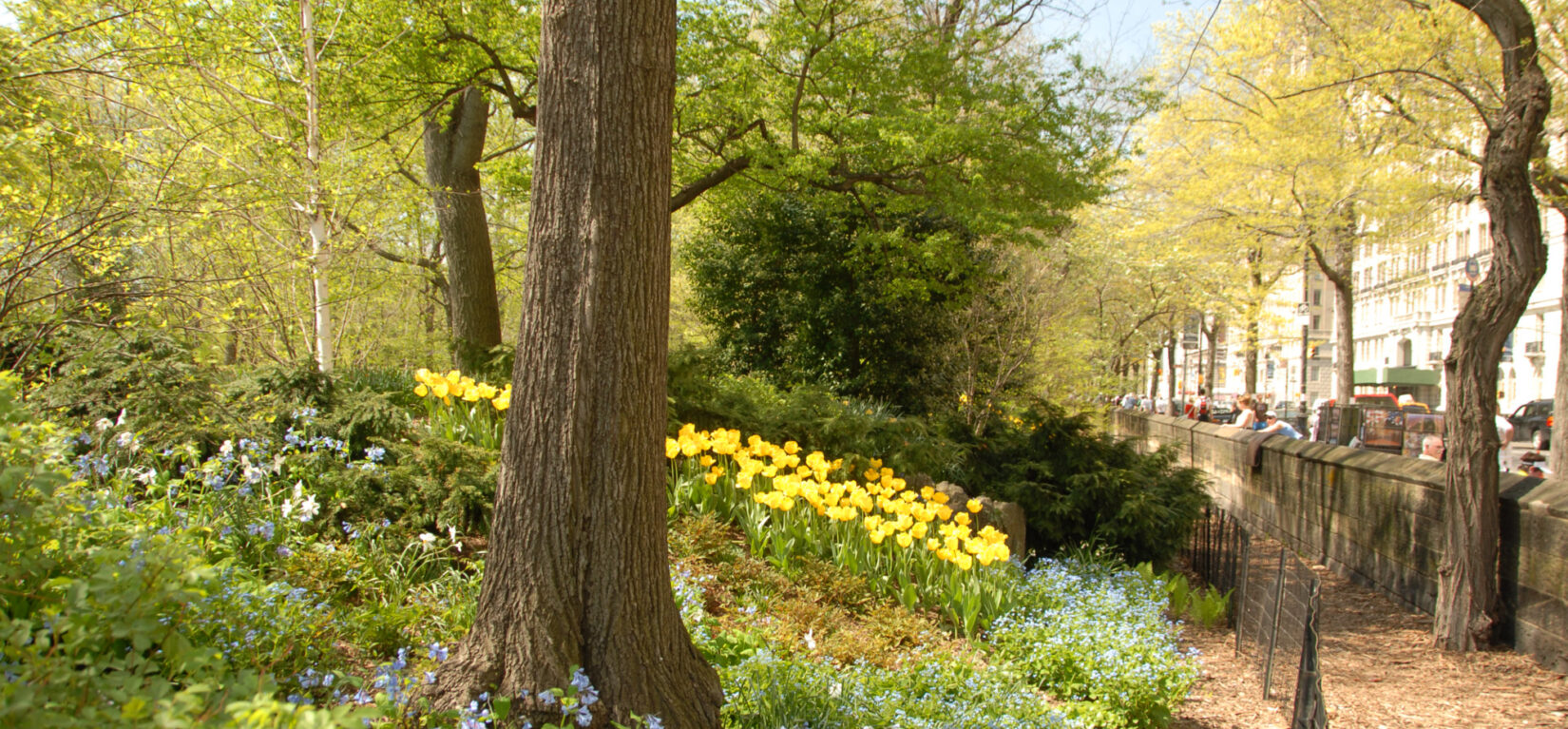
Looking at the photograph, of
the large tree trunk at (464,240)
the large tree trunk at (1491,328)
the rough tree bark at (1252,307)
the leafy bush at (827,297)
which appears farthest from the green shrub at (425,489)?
the rough tree bark at (1252,307)

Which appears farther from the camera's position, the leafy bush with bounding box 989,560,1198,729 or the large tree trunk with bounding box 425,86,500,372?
the large tree trunk with bounding box 425,86,500,372

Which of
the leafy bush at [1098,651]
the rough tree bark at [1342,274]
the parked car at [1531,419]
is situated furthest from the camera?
the parked car at [1531,419]

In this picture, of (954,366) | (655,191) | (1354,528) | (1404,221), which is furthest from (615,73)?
(1404,221)

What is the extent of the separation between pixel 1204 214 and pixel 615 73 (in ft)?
66.6

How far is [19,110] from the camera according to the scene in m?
5.44

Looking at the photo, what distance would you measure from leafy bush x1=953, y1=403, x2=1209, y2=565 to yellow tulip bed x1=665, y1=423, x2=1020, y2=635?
2.05 metres

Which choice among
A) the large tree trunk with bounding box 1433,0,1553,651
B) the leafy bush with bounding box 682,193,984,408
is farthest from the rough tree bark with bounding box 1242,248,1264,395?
the large tree trunk with bounding box 1433,0,1553,651

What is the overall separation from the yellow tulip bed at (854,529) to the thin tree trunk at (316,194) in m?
3.91

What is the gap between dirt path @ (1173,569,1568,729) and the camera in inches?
222

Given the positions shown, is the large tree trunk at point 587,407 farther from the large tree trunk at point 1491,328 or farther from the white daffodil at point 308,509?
the large tree trunk at point 1491,328

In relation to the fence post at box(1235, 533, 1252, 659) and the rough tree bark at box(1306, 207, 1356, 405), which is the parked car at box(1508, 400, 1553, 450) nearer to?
the rough tree bark at box(1306, 207, 1356, 405)

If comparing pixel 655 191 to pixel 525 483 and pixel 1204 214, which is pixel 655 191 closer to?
pixel 525 483

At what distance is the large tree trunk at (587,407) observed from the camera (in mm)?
3305

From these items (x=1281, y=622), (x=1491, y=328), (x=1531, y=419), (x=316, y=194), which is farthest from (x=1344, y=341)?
(x=316, y=194)
